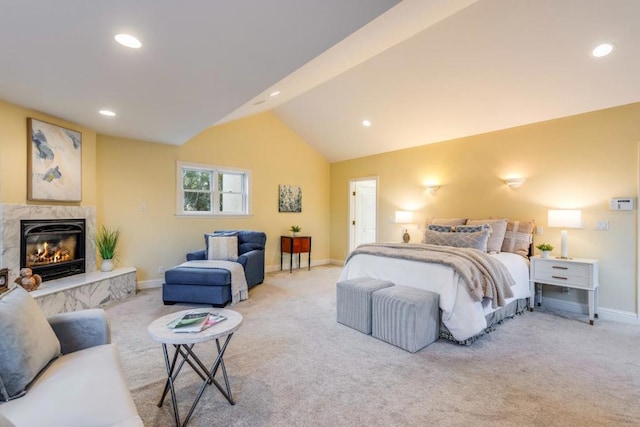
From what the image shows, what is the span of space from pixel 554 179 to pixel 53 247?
6.44m

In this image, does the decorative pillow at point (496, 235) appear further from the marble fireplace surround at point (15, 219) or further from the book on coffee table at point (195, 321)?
the marble fireplace surround at point (15, 219)

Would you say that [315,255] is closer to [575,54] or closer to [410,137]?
[410,137]

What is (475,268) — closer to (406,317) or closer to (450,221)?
(406,317)

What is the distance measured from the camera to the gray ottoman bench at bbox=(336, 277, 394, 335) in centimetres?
305

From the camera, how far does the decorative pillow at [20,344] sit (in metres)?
1.23

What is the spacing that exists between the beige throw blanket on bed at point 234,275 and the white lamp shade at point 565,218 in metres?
3.99

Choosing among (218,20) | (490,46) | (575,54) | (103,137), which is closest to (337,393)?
(218,20)

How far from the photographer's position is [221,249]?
452cm

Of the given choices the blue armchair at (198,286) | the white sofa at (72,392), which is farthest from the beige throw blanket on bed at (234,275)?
the white sofa at (72,392)

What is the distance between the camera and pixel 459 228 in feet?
13.8

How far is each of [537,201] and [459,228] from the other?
43.1 inches

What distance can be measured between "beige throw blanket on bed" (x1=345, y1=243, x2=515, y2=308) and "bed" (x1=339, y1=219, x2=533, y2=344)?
0.02m

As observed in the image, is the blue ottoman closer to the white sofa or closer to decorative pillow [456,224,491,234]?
the white sofa

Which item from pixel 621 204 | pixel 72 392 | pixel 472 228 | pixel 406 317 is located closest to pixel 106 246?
pixel 72 392
